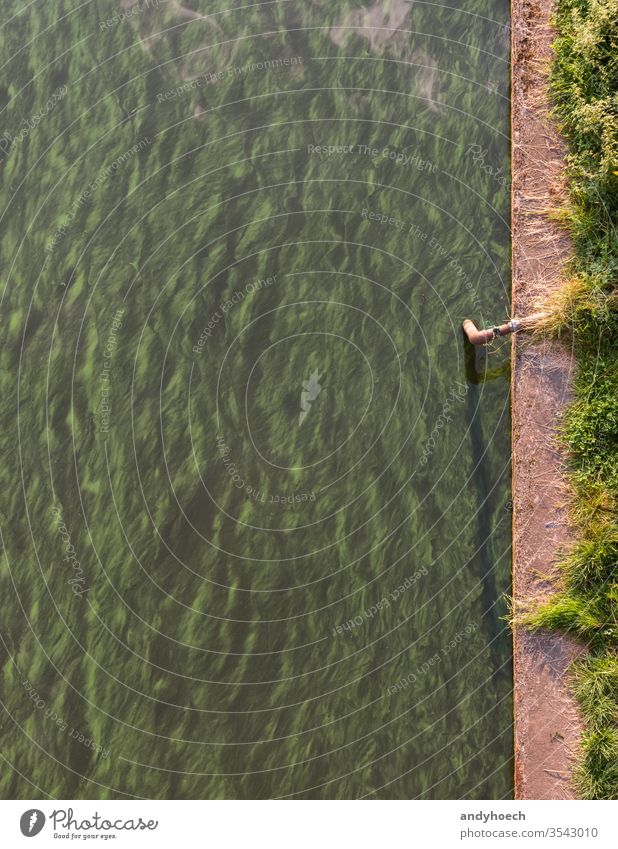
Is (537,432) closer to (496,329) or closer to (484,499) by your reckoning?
(484,499)

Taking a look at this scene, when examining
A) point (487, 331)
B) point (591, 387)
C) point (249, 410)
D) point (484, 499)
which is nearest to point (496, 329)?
point (487, 331)

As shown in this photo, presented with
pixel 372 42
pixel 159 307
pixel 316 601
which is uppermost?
pixel 372 42

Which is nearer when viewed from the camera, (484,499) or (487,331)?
(487,331)

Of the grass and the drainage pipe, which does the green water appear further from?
the grass

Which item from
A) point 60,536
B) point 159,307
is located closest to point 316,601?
point 60,536

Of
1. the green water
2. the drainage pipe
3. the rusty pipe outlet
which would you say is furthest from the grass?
the green water
